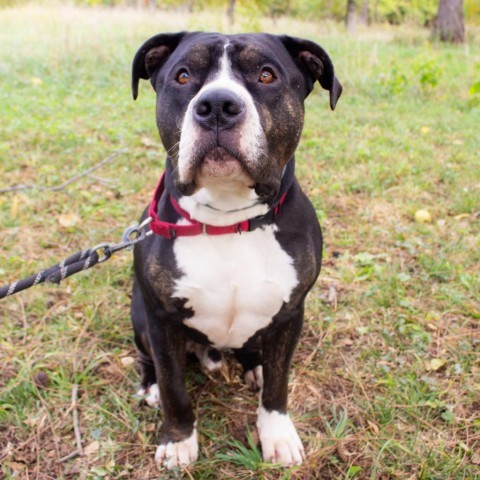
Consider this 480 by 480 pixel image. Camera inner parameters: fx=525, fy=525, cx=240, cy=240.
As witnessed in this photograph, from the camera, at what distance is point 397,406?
2.32m

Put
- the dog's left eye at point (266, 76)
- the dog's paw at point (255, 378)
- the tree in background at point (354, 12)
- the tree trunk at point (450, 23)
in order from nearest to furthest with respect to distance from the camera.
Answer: the dog's left eye at point (266, 76) → the dog's paw at point (255, 378) → the tree trunk at point (450, 23) → the tree in background at point (354, 12)

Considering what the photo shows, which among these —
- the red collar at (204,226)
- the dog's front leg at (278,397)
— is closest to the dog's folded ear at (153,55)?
the red collar at (204,226)

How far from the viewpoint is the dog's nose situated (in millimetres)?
1604

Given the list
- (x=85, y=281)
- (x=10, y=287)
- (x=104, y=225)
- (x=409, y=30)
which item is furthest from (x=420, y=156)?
Answer: (x=409, y=30)

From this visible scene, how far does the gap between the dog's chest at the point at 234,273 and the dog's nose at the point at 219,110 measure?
0.46 m

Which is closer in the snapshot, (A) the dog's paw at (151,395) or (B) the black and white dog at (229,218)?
(B) the black and white dog at (229,218)

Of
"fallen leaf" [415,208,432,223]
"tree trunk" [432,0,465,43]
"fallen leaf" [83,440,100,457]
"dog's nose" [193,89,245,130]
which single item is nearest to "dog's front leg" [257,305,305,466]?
"fallen leaf" [83,440,100,457]

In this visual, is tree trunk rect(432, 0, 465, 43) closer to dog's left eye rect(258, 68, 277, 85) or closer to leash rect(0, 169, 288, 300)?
dog's left eye rect(258, 68, 277, 85)

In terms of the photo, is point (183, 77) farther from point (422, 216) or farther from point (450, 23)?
point (450, 23)

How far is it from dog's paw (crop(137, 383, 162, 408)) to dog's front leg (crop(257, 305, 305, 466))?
0.48 metres

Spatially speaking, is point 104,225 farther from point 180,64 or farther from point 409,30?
point 409,30

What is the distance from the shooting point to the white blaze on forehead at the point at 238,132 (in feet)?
5.41

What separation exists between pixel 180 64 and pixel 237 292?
2.78 ft

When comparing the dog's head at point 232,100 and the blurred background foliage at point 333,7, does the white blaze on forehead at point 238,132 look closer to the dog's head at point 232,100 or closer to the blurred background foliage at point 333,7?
the dog's head at point 232,100
